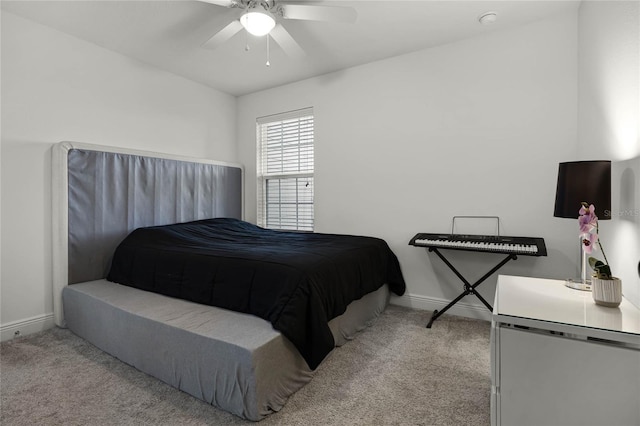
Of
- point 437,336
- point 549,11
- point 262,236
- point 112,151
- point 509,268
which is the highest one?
point 549,11

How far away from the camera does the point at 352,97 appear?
11.3 feet

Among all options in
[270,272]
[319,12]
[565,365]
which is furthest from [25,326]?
[565,365]

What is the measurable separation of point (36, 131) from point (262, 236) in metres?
2.08

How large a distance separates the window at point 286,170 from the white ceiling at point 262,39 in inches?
28.4

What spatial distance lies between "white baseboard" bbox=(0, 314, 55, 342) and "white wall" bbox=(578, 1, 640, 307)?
3.93 meters

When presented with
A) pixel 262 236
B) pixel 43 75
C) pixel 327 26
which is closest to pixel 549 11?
pixel 327 26

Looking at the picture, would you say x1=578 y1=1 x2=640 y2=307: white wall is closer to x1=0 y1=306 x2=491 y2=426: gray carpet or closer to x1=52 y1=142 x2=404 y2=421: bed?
x1=0 y1=306 x2=491 y2=426: gray carpet

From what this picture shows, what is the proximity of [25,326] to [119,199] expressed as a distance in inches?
48.9

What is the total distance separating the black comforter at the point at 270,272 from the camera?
1.74 meters

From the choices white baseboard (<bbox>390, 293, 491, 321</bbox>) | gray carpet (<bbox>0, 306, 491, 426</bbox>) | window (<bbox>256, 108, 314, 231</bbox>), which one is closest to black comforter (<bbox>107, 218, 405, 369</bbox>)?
white baseboard (<bbox>390, 293, 491, 321</bbox>)

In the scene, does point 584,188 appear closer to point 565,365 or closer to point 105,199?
point 565,365

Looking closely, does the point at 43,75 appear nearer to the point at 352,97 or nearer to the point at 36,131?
the point at 36,131

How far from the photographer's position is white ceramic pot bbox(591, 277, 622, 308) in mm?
1264

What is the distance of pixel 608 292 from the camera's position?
1276 mm
